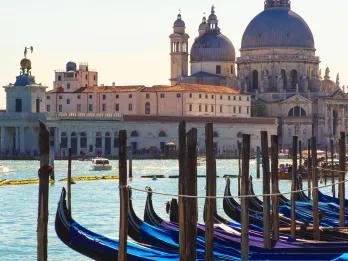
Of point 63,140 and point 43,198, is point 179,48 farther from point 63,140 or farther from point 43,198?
point 43,198

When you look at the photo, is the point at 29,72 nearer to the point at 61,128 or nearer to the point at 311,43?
the point at 61,128

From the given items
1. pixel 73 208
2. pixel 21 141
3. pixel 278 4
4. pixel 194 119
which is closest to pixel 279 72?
pixel 278 4

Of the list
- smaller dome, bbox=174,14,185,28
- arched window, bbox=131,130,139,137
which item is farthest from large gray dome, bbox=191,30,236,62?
arched window, bbox=131,130,139,137

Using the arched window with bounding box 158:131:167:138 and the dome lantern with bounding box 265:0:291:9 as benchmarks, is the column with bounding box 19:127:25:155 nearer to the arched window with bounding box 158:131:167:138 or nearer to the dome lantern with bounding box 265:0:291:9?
the arched window with bounding box 158:131:167:138

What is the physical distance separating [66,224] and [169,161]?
60467mm

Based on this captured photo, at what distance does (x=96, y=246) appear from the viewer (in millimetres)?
18359

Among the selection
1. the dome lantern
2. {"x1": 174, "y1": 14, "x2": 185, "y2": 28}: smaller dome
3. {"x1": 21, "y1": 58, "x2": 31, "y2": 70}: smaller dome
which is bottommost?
{"x1": 21, "y1": 58, "x2": 31, "y2": 70}: smaller dome

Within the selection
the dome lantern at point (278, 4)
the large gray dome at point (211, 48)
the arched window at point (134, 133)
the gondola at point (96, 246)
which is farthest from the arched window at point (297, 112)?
the gondola at point (96, 246)

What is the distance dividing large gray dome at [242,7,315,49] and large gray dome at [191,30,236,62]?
3.54 meters

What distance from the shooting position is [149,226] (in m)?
19.8

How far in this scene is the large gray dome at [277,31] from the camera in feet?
320

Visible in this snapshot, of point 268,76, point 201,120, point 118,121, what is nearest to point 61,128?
point 118,121

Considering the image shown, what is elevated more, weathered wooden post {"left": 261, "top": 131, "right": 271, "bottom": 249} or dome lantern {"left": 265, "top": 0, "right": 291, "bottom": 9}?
dome lantern {"left": 265, "top": 0, "right": 291, "bottom": 9}

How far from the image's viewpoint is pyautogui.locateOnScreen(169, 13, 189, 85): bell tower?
105500 mm
